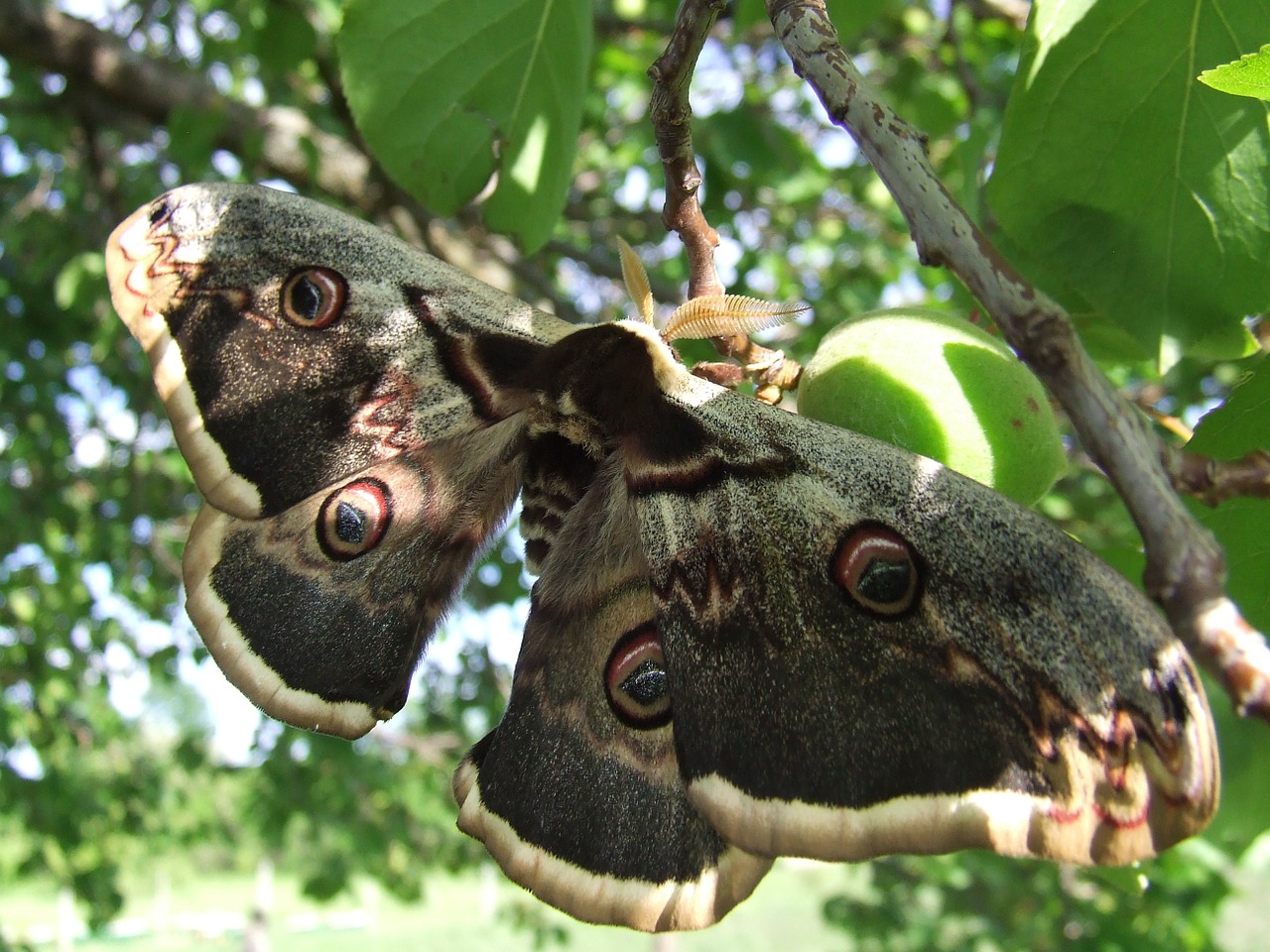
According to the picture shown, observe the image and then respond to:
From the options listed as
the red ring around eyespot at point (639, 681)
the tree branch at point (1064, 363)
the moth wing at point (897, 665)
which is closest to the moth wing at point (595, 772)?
the red ring around eyespot at point (639, 681)

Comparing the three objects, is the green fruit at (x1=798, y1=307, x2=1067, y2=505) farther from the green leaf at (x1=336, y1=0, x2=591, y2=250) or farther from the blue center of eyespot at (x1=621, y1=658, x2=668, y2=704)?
the green leaf at (x1=336, y1=0, x2=591, y2=250)

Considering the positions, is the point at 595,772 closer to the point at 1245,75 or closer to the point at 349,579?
the point at 349,579

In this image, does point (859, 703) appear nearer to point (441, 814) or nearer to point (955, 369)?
point (955, 369)

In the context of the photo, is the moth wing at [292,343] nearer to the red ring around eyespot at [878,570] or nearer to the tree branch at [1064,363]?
the red ring around eyespot at [878,570]

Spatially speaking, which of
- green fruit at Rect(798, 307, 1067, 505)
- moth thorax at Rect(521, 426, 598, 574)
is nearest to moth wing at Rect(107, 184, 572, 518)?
moth thorax at Rect(521, 426, 598, 574)

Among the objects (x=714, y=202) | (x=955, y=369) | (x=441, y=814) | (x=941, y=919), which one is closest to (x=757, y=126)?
(x=714, y=202)
